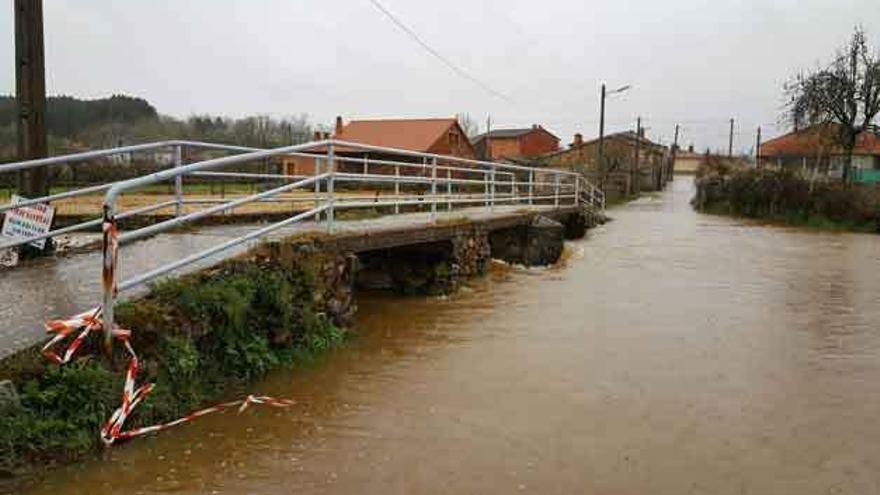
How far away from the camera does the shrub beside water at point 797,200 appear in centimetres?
2436

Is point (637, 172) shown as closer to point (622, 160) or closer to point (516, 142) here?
point (622, 160)

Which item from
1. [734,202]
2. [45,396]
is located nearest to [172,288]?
[45,396]

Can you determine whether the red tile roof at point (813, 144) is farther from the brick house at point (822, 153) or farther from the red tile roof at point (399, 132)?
the red tile roof at point (399, 132)

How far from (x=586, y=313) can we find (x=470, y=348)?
233 cm

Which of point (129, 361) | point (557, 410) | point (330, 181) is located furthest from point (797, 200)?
point (129, 361)

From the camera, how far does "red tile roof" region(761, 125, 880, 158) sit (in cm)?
3581

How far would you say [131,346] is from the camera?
14.0ft

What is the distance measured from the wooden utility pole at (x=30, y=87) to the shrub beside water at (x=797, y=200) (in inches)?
942

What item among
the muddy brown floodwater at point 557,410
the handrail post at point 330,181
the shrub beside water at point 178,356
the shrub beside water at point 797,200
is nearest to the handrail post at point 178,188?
the handrail post at point 330,181

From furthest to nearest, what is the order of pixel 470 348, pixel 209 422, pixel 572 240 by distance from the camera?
pixel 572 240 < pixel 470 348 < pixel 209 422

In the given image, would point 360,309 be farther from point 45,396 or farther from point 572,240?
point 572,240

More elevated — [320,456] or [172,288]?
[172,288]

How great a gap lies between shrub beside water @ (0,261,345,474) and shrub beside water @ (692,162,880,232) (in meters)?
23.1

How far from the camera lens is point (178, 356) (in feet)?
14.9
